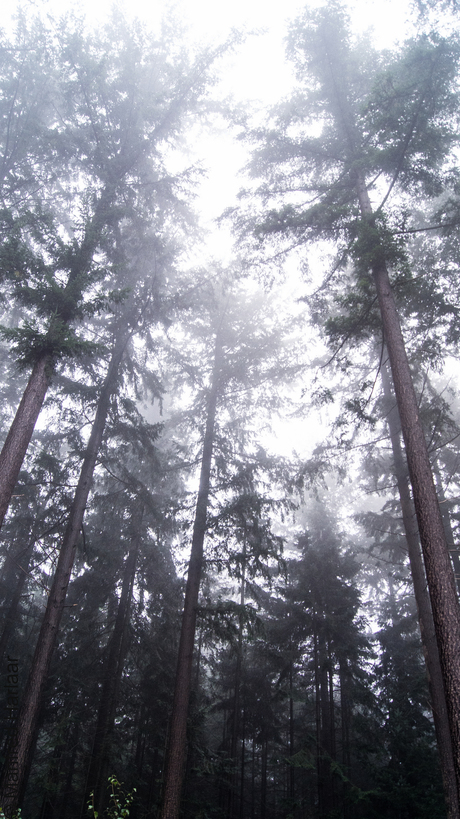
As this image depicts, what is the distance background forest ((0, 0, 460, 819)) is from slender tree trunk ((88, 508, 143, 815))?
0.27 ft

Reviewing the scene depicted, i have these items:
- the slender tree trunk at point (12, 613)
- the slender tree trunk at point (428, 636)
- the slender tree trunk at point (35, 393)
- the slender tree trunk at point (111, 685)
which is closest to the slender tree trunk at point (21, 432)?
the slender tree trunk at point (35, 393)

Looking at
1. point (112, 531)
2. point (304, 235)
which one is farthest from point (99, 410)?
point (304, 235)

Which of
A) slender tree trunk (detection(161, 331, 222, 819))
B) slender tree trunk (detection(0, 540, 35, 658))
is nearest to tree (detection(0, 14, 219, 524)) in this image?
slender tree trunk (detection(161, 331, 222, 819))

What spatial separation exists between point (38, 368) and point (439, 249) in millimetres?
11241

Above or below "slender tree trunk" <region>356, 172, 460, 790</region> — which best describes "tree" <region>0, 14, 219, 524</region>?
above

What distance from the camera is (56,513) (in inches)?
418

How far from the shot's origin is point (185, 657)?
10320 millimetres

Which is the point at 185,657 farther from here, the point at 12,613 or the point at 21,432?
the point at 12,613

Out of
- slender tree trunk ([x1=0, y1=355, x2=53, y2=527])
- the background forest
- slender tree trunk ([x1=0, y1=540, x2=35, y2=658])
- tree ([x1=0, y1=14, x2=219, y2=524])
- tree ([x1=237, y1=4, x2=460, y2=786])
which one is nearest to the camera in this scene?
tree ([x1=237, y1=4, x2=460, y2=786])

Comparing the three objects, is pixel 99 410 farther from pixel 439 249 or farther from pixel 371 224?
pixel 439 249

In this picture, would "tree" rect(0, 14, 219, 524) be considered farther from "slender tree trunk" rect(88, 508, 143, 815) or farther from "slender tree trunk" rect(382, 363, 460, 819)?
"slender tree trunk" rect(382, 363, 460, 819)

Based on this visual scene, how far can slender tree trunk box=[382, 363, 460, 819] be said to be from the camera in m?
8.39

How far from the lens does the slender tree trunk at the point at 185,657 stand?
28.9ft

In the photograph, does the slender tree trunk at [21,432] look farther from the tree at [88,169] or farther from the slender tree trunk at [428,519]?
the slender tree trunk at [428,519]
